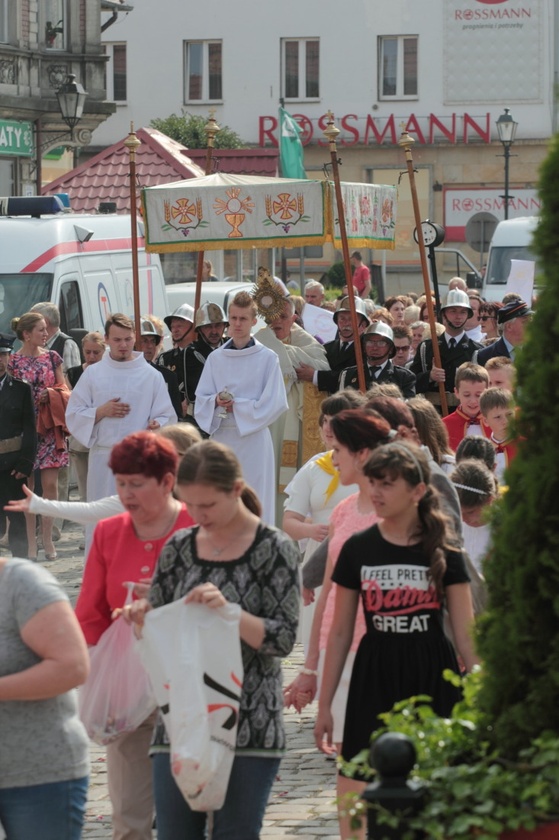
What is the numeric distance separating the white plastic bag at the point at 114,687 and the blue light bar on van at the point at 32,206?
35.8ft

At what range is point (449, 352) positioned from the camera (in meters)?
13.4

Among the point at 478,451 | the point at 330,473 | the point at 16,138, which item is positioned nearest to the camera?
the point at 330,473

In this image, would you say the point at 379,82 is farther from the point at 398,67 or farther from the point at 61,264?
the point at 61,264

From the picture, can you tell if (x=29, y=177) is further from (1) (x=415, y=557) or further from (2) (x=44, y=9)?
(1) (x=415, y=557)

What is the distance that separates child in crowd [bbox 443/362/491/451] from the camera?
9.56m

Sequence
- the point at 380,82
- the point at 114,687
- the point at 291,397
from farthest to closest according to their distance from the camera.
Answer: the point at 380,82, the point at 291,397, the point at 114,687

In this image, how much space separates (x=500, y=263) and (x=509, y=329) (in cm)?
1629

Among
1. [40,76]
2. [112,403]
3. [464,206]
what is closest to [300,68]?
[464,206]

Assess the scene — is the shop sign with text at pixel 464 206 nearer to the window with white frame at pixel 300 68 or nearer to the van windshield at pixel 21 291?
the window with white frame at pixel 300 68

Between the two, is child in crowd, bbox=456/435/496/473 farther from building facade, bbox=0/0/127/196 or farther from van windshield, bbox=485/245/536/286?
building facade, bbox=0/0/127/196

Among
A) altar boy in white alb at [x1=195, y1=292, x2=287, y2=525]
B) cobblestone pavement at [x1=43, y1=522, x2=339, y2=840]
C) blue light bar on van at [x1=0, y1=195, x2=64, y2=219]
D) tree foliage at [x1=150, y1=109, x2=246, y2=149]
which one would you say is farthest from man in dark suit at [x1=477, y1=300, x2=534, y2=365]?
tree foliage at [x1=150, y1=109, x2=246, y2=149]

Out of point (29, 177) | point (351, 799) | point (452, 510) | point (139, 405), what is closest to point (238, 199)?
point (139, 405)

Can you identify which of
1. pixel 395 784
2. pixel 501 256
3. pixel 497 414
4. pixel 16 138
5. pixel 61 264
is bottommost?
pixel 395 784

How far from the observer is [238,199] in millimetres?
13500
